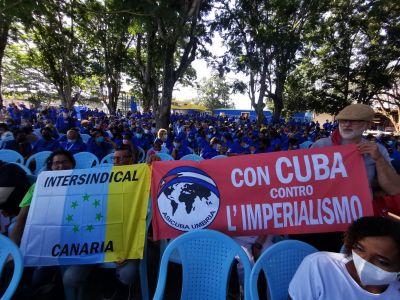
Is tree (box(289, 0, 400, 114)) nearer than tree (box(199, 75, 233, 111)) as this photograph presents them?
Yes

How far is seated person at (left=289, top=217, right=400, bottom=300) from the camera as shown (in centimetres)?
152

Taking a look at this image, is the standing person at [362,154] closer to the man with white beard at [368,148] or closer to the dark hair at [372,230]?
the man with white beard at [368,148]

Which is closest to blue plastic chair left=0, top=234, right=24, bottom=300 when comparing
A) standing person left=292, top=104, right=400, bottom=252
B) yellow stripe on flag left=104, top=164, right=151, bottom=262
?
yellow stripe on flag left=104, top=164, right=151, bottom=262

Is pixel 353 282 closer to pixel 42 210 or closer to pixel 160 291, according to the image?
pixel 160 291

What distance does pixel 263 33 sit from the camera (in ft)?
48.3

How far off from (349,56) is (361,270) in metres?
26.0

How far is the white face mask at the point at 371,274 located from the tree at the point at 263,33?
1436 cm

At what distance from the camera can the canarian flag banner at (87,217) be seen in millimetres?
2617

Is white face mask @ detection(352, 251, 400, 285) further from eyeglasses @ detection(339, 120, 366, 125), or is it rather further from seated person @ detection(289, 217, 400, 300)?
eyeglasses @ detection(339, 120, 366, 125)

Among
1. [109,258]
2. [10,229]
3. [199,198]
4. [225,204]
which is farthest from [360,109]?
[10,229]

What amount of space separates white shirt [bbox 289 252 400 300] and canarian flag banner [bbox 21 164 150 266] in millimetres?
1528

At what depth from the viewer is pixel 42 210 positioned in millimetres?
2699

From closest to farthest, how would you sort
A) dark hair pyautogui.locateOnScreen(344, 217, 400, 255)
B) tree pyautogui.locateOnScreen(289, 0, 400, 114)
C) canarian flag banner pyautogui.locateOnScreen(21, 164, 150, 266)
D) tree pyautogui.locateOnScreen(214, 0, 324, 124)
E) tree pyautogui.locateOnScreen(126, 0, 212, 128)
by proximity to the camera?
dark hair pyautogui.locateOnScreen(344, 217, 400, 255) → canarian flag banner pyautogui.locateOnScreen(21, 164, 150, 266) → tree pyautogui.locateOnScreen(126, 0, 212, 128) → tree pyautogui.locateOnScreen(214, 0, 324, 124) → tree pyautogui.locateOnScreen(289, 0, 400, 114)

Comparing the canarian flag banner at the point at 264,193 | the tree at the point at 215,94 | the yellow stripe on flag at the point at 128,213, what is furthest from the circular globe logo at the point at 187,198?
the tree at the point at 215,94
